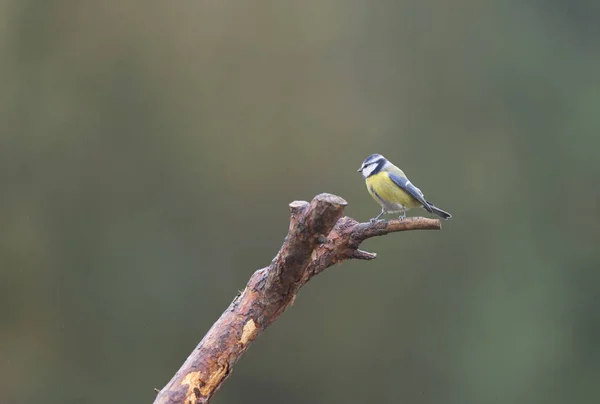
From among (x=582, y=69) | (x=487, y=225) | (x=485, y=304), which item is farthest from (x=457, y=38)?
(x=485, y=304)

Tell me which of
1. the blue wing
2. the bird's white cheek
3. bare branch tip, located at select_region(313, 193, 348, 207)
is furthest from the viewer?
the bird's white cheek

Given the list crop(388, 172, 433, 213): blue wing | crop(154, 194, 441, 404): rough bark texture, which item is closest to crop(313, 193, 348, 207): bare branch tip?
crop(154, 194, 441, 404): rough bark texture

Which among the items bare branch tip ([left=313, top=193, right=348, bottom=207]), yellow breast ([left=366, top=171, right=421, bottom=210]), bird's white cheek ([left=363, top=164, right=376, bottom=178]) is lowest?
bare branch tip ([left=313, top=193, right=348, bottom=207])

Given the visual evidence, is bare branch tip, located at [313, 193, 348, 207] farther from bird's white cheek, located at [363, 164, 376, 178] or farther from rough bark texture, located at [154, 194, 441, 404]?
bird's white cheek, located at [363, 164, 376, 178]

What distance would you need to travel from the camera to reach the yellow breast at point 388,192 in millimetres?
2426

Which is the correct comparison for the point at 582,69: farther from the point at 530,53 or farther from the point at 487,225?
the point at 487,225

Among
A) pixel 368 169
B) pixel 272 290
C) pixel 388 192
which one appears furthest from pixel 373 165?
pixel 272 290

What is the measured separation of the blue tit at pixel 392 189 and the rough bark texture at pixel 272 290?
26 cm

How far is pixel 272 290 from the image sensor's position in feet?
6.76

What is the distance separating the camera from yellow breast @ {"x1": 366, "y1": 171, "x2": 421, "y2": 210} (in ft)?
7.96

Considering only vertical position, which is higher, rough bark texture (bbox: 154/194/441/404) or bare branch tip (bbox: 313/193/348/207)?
bare branch tip (bbox: 313/193/348/207)

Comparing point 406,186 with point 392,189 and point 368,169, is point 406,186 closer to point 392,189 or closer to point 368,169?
point 392,189

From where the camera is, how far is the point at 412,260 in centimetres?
434

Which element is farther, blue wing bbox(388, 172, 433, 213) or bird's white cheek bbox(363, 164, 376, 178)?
bird's white cheek bbox(363, 164, 376, 178)
